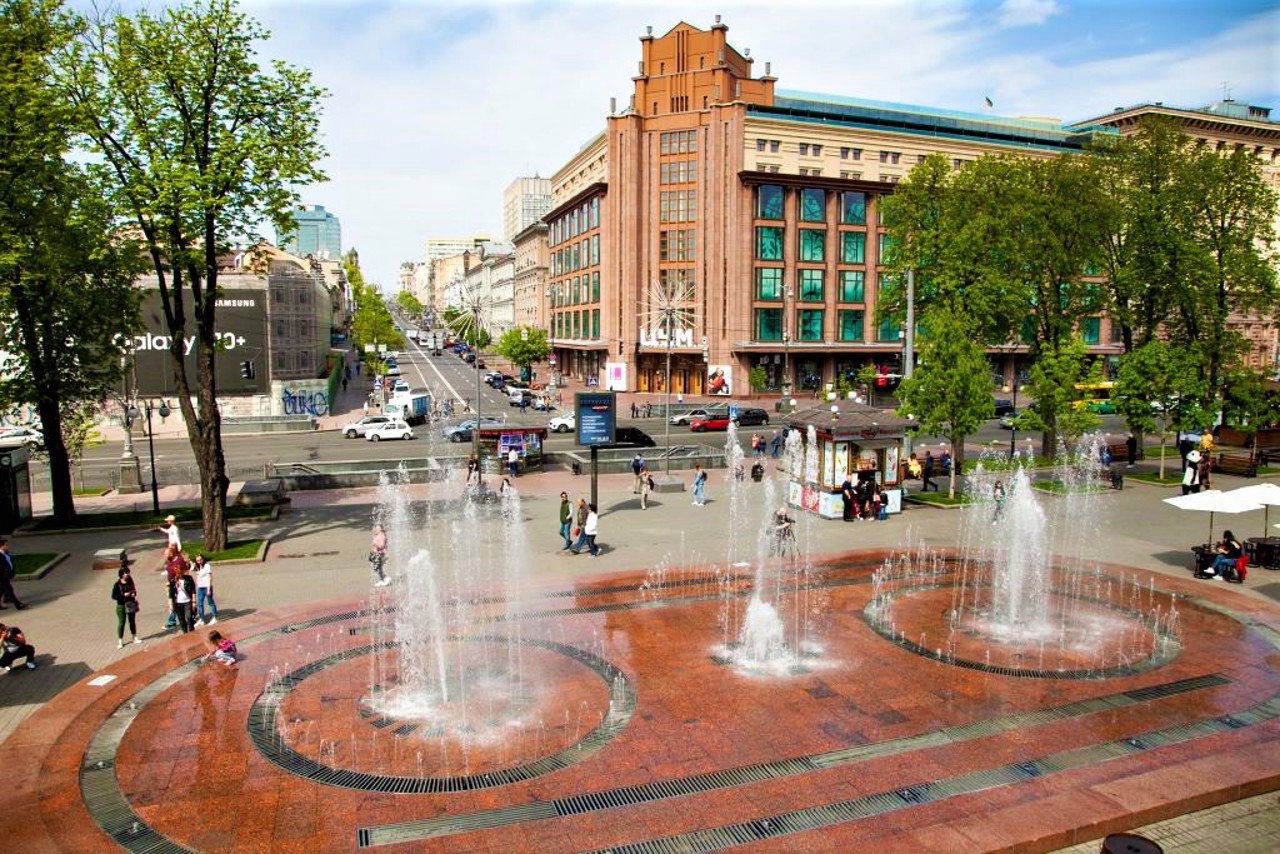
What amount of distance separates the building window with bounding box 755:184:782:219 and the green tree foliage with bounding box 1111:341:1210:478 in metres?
42.4

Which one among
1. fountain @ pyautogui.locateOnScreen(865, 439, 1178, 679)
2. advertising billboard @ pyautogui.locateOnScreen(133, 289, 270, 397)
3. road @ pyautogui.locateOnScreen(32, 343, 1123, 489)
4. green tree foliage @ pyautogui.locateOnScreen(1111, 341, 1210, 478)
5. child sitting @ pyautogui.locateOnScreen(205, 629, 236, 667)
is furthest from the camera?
advertising billboard @ pyautogui.locateOnScreen(133, 289, 270, 397)

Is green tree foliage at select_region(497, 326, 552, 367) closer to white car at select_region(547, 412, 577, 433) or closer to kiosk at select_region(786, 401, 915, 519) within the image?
white car at select_region(547, 412, 577, 433)

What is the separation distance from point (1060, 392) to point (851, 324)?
44.3 metres

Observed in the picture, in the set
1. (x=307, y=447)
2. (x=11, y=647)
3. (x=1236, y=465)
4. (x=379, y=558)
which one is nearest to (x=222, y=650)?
(x=11, y=647)

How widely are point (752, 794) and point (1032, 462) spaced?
3117cm

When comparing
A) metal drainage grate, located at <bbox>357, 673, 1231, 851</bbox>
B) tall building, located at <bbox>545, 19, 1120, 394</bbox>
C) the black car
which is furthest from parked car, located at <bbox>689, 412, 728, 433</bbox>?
metal drainage grate, located at <bbox>357, 673, 1231, 851</bbox>

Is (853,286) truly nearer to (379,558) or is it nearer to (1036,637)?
(379,558)

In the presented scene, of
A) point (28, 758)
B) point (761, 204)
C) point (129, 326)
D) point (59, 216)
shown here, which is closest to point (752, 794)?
point (28, 758)

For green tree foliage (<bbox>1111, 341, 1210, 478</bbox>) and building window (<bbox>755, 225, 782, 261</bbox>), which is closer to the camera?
green tree foliage (<bbox>1111, 341, 1210, 478</bbox>)

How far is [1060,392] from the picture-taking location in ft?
109

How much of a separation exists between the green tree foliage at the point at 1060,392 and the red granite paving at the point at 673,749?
712 inches

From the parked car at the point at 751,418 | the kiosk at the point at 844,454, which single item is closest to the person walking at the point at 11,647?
the kiosk at the point at 844,454

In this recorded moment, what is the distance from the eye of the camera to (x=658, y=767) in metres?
10.8

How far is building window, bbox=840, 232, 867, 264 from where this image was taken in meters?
75.5
